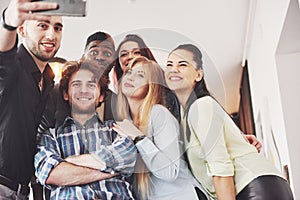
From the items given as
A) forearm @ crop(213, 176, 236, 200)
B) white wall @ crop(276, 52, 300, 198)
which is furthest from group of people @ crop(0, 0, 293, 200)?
white wall @ crop(276, 52, 300, 198)

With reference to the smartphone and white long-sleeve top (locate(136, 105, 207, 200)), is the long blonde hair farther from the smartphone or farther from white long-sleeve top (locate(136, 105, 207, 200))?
the smartphone

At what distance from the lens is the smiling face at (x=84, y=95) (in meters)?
0.80

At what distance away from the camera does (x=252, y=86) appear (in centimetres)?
164

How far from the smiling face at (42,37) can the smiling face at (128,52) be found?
0.14m

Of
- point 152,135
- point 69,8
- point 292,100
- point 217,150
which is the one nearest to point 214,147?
point 217,150

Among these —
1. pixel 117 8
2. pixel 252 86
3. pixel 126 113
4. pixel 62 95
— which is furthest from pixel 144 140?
pixel 252 86

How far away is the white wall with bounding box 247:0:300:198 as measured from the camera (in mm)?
1191

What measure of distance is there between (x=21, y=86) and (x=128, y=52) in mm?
216

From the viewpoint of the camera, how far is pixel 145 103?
30.8 inches

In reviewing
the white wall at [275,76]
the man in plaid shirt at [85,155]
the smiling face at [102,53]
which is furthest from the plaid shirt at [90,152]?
the white wall at [275,76]

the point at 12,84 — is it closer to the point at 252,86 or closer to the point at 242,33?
the point at 242,33

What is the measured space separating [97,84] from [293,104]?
0.66 meters

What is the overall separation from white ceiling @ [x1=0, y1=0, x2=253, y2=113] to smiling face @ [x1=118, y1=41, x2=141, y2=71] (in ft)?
0.09

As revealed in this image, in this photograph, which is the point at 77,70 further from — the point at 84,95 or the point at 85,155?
the point at 85,155
